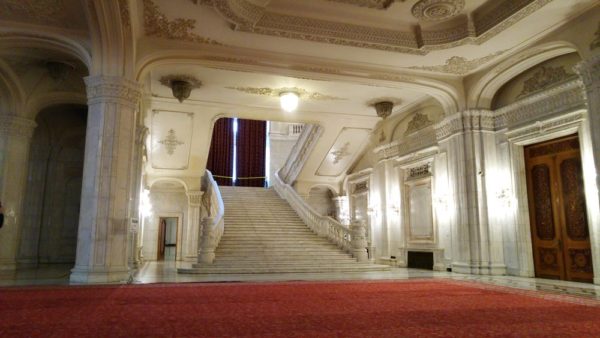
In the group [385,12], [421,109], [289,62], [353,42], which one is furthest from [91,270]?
[421,109]

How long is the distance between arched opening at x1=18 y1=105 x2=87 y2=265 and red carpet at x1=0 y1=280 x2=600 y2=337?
5625 millimetres

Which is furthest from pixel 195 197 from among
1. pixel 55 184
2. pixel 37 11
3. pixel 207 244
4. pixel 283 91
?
pixel 37 11

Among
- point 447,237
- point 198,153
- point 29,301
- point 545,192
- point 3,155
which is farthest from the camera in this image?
point 198,153

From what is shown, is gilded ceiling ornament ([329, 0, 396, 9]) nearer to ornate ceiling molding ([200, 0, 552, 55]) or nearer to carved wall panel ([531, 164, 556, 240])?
ornate ceiling molding ([200, 0, 552, 55])

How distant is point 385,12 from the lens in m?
7.00

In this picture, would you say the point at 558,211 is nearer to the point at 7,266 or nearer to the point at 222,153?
the point at 7,266

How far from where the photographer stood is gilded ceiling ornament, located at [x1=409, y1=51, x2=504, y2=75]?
812 centimetres

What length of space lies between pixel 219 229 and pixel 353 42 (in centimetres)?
516

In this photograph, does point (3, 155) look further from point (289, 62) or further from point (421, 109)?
point (421, 109)

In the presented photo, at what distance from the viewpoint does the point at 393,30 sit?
748cm

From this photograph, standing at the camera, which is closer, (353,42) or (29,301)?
(29,301)

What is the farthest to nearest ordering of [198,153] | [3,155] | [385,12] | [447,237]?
[198,153] < [447,237] < [3,155] < [385,12]

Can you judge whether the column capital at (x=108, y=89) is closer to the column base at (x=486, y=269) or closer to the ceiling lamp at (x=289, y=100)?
Answer: the ceiling lamp at (x=289, y=100)

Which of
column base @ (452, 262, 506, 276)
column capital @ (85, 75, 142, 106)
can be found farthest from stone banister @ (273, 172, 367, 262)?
column capital @ (85, 75, 142, 106)
